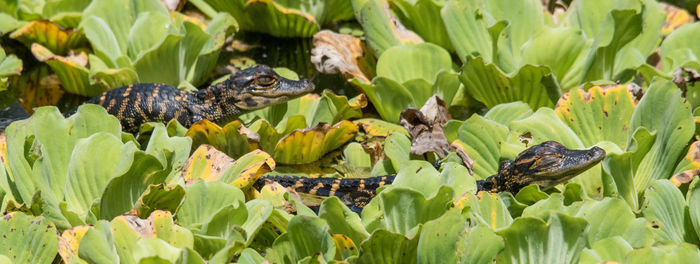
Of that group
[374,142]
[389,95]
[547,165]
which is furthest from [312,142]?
[547,165]

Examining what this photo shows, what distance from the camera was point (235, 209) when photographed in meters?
3.81

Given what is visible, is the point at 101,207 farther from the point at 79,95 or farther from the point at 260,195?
the point at 79,95

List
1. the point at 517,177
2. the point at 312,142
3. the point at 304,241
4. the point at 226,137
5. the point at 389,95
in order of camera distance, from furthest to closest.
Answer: the point at 389,95
the point at 312,142
the point at 226,137
the point at 517,177
the point at 304,241

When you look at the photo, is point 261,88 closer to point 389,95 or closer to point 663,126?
point 389,95

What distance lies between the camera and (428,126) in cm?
519

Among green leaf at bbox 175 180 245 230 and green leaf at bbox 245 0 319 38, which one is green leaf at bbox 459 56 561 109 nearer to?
green leaf at bbox 245 0 319 38

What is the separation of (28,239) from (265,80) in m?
2.31

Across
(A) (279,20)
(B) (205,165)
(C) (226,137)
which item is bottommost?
(A) (279,20)

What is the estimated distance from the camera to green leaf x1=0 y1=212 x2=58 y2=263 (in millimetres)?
3748

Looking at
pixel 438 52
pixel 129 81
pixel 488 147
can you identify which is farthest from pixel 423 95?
pixel 129 81

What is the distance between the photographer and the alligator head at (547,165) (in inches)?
173

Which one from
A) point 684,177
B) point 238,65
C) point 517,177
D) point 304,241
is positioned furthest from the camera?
point 238,65

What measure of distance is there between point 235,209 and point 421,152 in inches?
57.4

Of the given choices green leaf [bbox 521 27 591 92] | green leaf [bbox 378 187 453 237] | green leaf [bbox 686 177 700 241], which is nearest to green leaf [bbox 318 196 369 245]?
green leaf [bbox 378 187 453 237]
